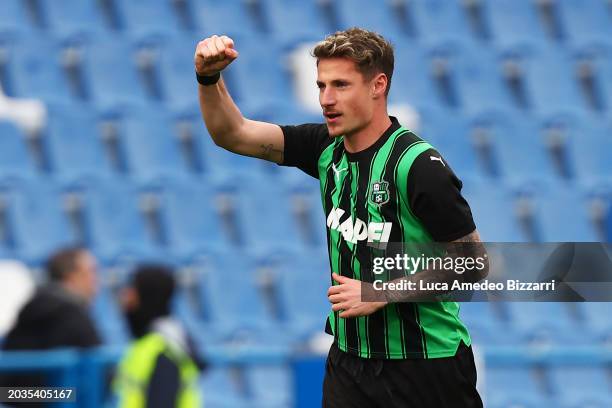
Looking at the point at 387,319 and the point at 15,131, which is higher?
the point at 15,131

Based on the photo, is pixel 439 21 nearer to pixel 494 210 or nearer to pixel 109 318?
pixel 494 210

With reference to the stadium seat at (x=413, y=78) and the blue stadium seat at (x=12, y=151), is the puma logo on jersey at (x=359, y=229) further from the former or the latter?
the stadium seat at (x=413, y=78)

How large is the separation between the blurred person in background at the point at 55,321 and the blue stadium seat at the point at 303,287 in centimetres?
223

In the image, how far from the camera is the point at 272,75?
949 centimetres

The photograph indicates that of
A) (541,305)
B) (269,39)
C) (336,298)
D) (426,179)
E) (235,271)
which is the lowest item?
(541,305)

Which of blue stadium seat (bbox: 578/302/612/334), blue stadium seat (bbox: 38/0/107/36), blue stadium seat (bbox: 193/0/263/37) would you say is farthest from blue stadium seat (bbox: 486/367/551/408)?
blue stadium seat (bbox: 38/0/107/36)

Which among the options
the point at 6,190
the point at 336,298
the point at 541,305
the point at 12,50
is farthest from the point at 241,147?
the point at 541,305

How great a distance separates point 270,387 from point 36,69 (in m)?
2.87

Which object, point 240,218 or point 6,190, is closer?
point 6,190

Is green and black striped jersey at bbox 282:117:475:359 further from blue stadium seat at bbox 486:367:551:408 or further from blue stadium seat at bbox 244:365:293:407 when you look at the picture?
blue stadium seat at bbox 486:367:551:408

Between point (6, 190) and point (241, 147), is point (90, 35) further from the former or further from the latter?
point (241, 147)

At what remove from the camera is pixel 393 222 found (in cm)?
375

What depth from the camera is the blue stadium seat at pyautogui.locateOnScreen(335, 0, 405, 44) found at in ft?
32.4

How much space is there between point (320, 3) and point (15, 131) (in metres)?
2.92
